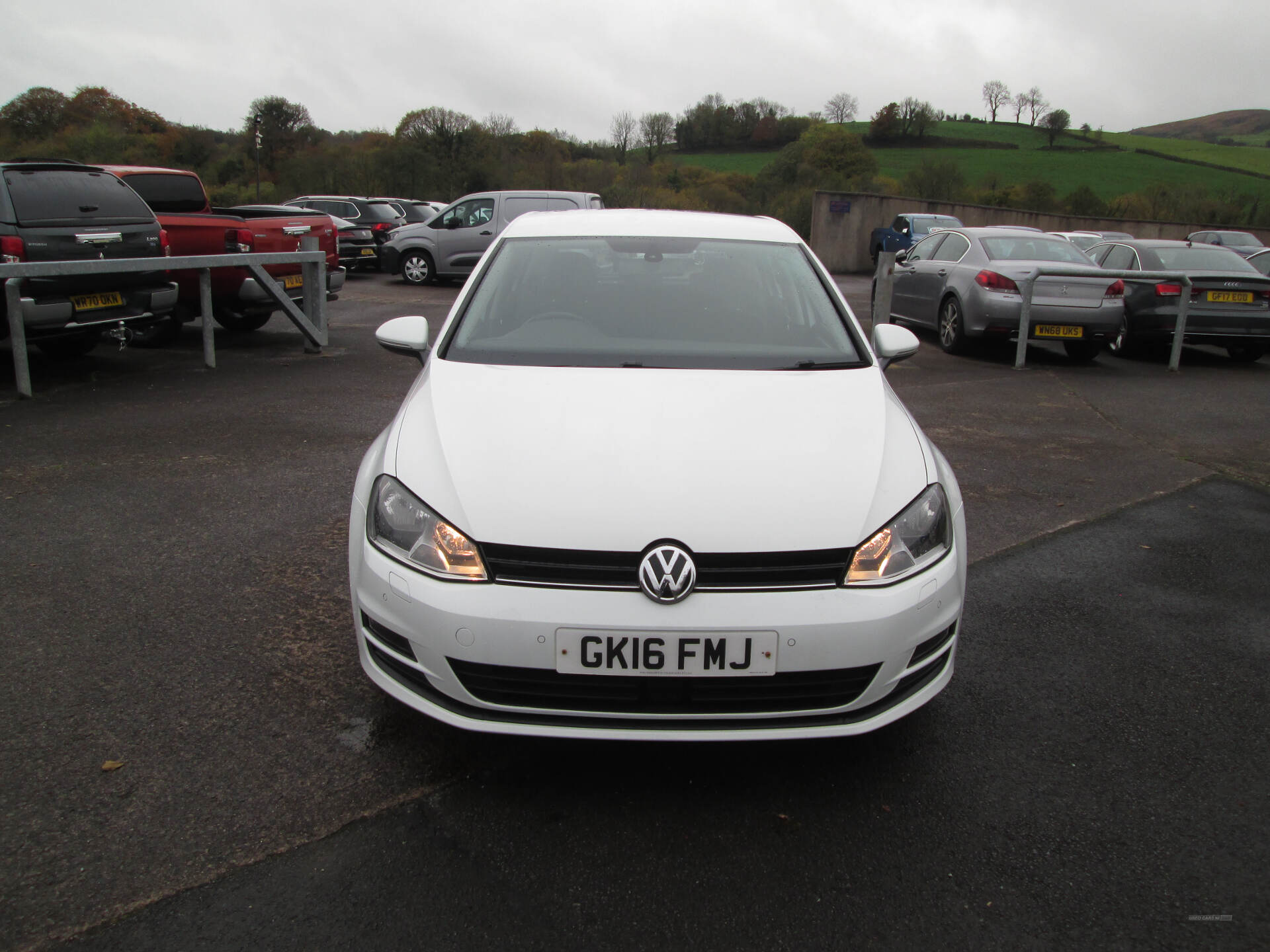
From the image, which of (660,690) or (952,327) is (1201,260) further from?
(660,690)

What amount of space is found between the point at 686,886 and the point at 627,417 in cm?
131

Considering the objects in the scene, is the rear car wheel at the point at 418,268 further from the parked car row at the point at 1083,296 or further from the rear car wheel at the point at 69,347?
the parked car row at the point at 1083,296

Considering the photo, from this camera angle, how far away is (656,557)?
95.0 inches

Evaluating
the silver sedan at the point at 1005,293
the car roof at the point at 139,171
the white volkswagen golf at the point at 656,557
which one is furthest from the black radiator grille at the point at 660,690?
the car roof at the point at 139,171

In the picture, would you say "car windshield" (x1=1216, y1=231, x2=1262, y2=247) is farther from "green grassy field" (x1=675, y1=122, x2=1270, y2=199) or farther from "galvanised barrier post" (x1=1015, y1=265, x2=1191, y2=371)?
"green grassy field" (x1=675, y1=122, x2=1270, y2=199)

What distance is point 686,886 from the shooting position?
7.56 ft

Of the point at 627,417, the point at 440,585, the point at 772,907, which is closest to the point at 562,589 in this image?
the point at 440,585

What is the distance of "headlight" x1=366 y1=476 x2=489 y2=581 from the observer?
2498mm

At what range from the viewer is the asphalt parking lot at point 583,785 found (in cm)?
220

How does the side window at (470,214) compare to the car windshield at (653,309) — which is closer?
the car windshield at (653,309)

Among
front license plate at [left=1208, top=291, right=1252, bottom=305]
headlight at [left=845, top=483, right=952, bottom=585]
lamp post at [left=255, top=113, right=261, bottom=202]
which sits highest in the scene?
lamp post at [left=255, top=113, right=261, bottom=202]

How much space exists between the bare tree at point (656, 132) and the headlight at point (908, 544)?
63.7 meters

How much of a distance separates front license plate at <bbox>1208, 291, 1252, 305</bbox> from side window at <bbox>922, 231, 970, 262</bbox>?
290 centimetres

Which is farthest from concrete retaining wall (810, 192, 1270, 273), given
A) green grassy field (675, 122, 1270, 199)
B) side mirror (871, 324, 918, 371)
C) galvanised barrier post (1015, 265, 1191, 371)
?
side mirror (871, 324, 918, 371)
